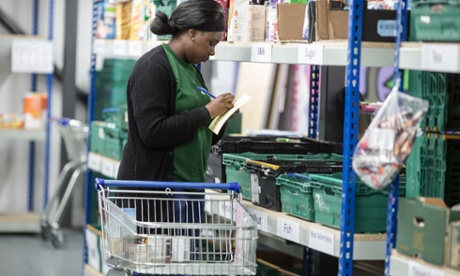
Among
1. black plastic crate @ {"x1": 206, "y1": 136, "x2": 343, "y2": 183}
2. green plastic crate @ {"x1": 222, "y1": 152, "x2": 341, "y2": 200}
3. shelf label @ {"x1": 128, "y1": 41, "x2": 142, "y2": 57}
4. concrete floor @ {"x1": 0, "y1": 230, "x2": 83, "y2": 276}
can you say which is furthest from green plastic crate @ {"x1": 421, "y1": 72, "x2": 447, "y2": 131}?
concrete floor @ {"x1": 0, "y1": 230, "x2": 83, "y2": 276}

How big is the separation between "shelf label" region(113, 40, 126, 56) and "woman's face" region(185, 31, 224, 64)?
165 cm

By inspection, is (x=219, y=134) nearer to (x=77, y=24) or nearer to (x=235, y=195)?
(x=235, y=195)

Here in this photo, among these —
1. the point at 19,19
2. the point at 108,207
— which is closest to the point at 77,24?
the point at 19,19

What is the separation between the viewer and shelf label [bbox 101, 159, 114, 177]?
19.0 ft

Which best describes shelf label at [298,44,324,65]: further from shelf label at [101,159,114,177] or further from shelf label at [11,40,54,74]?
shelf label at [11,40,54,74]

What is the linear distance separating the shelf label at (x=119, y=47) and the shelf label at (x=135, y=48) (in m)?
0.13

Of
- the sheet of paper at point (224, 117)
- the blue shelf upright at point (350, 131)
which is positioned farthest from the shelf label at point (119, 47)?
the blue shelf upright at point (350, 131)

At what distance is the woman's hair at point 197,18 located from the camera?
390 centimetres

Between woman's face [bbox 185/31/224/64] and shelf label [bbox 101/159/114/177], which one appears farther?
shelf label [bbox 101/159/114/177]

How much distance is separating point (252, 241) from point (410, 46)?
2.87 feet

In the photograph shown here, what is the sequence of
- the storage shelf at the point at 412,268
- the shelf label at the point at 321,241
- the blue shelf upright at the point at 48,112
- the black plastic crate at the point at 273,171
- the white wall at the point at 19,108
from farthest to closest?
the white wall at the point at 19,108, the blue shelf upright at the point at 48,112, the black plastic crate at the point at 273,171, the shelf label at the point at 321,241, the storage shelf at the point at 412,268

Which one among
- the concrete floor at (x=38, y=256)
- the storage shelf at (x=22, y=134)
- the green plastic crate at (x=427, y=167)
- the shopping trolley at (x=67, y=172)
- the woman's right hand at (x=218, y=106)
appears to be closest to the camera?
the green plastic crate at (x=427, y=167)

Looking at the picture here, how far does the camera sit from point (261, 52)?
415cm

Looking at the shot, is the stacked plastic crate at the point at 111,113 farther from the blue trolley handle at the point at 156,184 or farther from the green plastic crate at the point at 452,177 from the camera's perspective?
the green plastic crate at the point at 452,177
